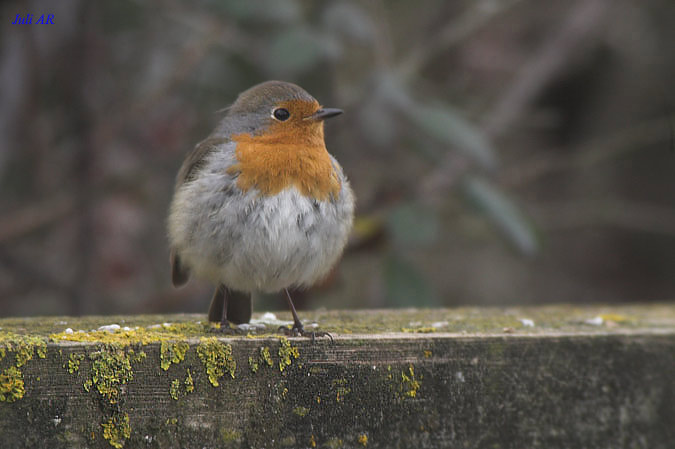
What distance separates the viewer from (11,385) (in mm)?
1704

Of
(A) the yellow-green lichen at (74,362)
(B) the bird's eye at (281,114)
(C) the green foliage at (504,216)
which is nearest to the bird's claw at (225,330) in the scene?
(A) the yellow-green lichen at (74,362)

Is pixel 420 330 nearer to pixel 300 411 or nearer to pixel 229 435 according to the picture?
pixel 300 411

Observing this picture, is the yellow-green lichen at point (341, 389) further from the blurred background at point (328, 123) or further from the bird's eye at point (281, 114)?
the blurred background at point (328, 123)

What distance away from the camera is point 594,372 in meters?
2.14

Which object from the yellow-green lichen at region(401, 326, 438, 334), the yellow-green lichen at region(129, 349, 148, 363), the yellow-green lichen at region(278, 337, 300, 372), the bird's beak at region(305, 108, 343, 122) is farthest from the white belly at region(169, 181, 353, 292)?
the yellow-green lichen at region(129, 349, 148, 363)

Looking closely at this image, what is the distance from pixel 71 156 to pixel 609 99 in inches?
174

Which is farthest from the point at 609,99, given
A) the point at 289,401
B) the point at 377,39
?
the point at 289,401

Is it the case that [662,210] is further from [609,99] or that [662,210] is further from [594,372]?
[594,372]

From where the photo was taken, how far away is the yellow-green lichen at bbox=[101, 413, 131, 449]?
69.1 inches

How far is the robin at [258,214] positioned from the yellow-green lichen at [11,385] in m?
0.92

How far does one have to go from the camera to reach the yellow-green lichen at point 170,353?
1.83m

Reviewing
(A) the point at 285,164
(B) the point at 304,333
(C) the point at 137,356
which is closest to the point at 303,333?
(B) the point at 304,333

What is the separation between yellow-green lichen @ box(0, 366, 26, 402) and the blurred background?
215cm

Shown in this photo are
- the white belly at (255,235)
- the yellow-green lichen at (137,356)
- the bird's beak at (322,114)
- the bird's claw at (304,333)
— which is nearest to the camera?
the yellow-green lichen at (137,356)
